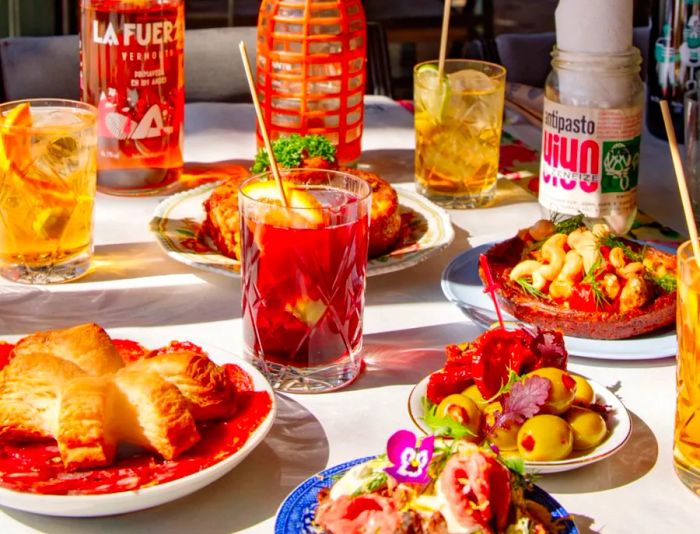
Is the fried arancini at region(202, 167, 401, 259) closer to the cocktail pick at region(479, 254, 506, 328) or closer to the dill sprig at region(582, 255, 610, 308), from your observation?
the cocktail pick at region(479, 254, 506, 328)

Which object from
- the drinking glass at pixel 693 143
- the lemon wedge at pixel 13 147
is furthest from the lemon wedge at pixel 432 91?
the lemon wedge at pixel 13 147

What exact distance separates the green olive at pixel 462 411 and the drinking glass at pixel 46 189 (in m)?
0.58

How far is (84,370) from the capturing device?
92 cm

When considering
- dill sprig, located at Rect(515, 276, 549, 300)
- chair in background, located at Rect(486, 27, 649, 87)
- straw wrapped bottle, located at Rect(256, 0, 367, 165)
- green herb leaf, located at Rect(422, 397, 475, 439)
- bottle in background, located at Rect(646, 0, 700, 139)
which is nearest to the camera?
green herb leaf, located at Rect(422, 397, 475, 439)

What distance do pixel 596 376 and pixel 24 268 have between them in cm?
66

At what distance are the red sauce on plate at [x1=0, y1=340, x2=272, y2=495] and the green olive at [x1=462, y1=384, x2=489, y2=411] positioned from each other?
0.56 feet

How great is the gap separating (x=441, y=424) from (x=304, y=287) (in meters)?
0.24

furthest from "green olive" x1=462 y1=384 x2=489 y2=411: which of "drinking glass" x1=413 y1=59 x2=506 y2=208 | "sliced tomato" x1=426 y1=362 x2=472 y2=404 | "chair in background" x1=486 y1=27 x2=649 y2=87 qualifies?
"chair in background" x1=486 y1=27 x2=649 y2=87

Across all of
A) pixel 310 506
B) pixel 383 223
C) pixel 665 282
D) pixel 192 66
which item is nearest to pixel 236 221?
pixel 383 223

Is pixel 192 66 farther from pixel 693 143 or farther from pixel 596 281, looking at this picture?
pixel 596 281

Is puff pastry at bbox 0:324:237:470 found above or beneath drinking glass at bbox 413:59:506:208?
beneath

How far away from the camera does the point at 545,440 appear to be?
2.92ft

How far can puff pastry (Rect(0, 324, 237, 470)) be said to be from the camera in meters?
0.84

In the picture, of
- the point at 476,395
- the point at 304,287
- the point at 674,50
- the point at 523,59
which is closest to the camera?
the point at 476,395
